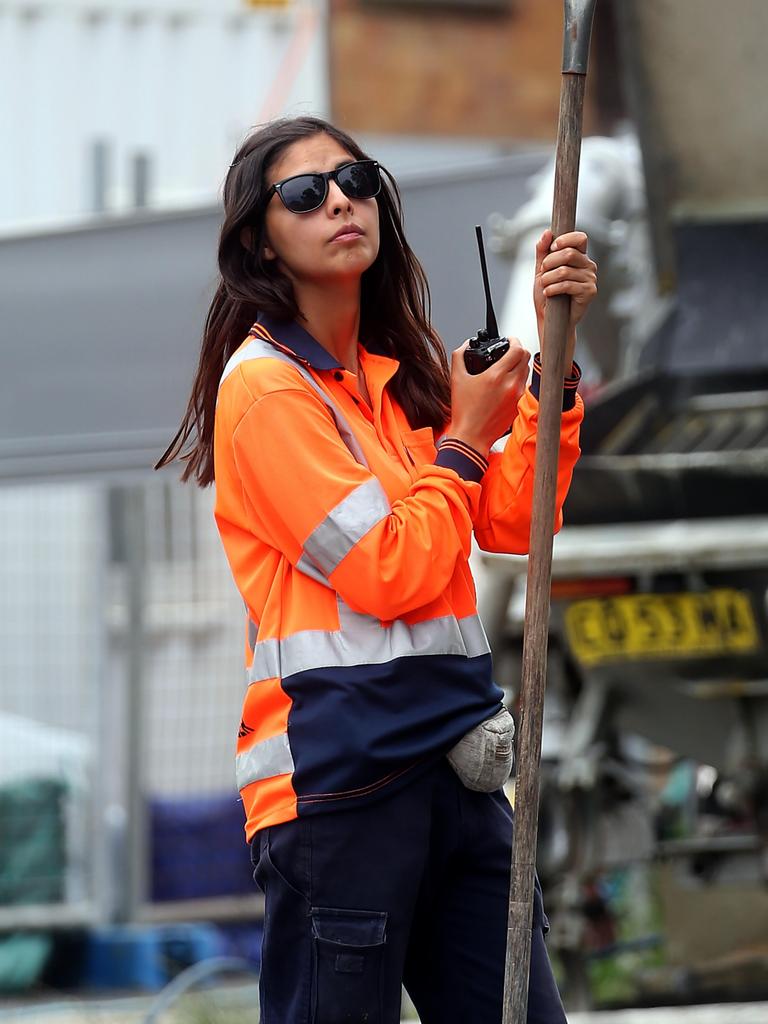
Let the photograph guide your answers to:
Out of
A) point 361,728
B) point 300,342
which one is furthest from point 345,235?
point 361,728

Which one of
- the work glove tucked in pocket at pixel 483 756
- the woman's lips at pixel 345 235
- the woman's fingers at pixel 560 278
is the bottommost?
the work glove tucked in pocket at pixel 483 756

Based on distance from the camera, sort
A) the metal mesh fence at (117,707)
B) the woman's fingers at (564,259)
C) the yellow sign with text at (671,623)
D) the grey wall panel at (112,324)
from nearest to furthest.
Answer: the woman's fingers at (564,259) → the yellow sign with text at (671,623) → the grey wall panel at (112,324) → the metal mesh fence at (117,707)

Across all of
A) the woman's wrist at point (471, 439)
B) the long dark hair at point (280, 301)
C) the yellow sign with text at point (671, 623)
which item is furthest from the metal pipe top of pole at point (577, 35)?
the yellow sign with text at point (671, 623)

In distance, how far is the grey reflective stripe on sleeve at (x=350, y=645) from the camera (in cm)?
240

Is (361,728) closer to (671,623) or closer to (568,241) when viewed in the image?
(568,241)

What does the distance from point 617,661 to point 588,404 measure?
91 centimetres

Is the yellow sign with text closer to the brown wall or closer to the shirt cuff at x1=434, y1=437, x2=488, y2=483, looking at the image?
the shirt cuff at x1=434, y1=437, x2=488, y2=483

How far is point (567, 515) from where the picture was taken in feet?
19.0

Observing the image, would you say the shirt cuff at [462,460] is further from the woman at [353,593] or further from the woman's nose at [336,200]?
the woman's nose at [336,200]

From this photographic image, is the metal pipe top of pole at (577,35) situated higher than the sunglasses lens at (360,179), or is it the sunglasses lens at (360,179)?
the metal pipe top of pole at (577,35)

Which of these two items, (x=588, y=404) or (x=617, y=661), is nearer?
(x=588, y=404)

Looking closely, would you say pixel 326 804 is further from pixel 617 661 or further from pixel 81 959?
pixel 81 959

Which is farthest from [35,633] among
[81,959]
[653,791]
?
[653,791]

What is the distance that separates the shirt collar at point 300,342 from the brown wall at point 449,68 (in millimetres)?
15468
